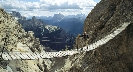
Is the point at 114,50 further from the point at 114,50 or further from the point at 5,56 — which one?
the point at 5,56

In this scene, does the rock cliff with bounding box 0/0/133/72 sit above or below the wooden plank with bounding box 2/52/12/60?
below

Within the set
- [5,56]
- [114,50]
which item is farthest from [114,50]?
[5,56]

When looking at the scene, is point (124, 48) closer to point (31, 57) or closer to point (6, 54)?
point (31, 57)

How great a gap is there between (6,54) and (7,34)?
45.5 meters

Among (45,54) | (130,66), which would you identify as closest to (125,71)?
(130,66)

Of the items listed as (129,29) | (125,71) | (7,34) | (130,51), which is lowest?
(7,34)

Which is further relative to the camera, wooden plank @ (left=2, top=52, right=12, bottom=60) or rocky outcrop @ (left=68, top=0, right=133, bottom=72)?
rocky outcrop @ (left=68, top=0, right=133, bottom=72)

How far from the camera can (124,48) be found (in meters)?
27.8

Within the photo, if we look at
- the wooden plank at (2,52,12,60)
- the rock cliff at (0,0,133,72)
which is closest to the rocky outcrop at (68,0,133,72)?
the rock cliff at (0,0,133,72)

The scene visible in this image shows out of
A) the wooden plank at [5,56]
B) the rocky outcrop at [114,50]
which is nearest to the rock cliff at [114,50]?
the rocky outcrop at [114,50]

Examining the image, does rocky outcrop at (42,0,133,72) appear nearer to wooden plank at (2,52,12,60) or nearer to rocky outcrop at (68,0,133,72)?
rocky outcrop at (68,0,133,72)

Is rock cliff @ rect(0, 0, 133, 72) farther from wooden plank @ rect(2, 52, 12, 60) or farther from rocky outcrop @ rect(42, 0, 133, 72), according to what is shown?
wooden plank @ rect(2, 52, 12, 60)

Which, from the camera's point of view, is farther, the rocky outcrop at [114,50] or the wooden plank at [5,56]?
the rocky outcrop at [114,50]

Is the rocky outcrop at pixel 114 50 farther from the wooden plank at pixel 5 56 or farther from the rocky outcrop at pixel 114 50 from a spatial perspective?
the wooden plank at pixel 5 56
